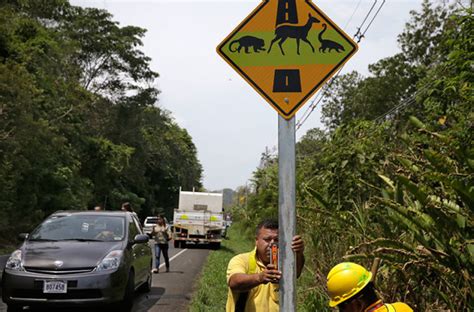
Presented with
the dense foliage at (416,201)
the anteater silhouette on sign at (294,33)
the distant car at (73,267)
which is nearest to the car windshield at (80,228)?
the distant car at (73,267)

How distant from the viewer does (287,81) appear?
10.3 ft

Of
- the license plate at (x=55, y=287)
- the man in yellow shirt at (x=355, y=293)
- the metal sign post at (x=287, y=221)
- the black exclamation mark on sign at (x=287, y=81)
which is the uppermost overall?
the black exclamation mark on sign at (x=287, y=81)

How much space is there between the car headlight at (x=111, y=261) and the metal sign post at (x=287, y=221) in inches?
195

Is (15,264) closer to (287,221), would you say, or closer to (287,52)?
(287,221)

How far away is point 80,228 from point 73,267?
1.23m

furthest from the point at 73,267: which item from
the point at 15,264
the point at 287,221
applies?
the point at 287,221

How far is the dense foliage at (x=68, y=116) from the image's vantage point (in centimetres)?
2033

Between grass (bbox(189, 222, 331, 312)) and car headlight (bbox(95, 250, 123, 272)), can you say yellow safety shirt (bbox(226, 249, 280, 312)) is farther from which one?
car headlight (bbox(95, 250, 123, 272))

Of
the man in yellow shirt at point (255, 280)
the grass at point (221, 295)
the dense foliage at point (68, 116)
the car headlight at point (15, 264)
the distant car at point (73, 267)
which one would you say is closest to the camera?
the man in yellow shirt at point (255, 280)

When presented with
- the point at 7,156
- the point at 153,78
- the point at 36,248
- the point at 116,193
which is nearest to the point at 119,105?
the point at 153,78

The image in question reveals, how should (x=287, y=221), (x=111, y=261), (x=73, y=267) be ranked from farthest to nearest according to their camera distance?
1. (x=111, y=261)
2. (x=73, y=267)
3. (x=287, y=221)

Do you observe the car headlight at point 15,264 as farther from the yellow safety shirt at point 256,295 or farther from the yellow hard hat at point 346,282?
the yellow hard hat at point 346,282

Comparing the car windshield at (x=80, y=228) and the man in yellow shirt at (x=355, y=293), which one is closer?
the man in yellow shirt at (x=355, y=293)

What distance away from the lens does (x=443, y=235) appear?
404cm
